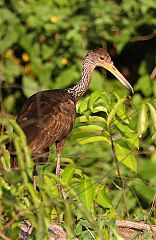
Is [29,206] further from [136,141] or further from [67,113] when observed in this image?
[67,113]

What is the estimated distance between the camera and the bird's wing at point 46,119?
15.9ft

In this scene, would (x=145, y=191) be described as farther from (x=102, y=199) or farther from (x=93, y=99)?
(x=93, y=99)

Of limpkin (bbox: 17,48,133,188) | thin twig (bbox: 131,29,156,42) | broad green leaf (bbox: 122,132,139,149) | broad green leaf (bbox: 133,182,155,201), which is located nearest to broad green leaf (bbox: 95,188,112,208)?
broad green leaf (bbox: 122,132,139,149)

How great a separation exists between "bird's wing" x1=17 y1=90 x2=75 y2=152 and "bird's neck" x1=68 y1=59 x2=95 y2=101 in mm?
413

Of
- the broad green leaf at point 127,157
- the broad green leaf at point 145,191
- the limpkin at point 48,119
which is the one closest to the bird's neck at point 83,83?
the limpkin at point 48,119

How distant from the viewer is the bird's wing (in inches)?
190

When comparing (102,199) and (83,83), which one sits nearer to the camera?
(102,199)

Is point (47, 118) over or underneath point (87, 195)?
over

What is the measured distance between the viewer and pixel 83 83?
6105 mm

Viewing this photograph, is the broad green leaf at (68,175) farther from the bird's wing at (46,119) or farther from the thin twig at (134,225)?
the bird's wing at (46,119)

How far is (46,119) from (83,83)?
1119mm

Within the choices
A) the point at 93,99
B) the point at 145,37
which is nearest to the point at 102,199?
the point at 93,99

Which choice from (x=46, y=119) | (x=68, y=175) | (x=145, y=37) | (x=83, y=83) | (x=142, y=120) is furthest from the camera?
(x=145, y=37)

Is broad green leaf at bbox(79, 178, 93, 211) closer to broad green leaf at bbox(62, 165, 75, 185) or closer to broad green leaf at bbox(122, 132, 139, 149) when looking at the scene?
broad green leaf at bbox(62, 165, 75, 185)
